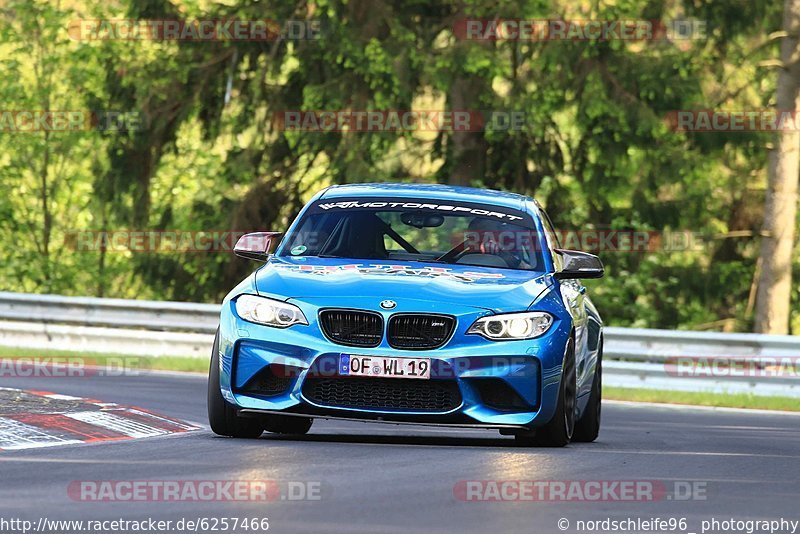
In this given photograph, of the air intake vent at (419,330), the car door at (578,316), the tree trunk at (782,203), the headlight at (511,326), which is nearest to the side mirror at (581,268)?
the car door at (578,316)

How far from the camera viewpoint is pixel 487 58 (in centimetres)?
2803

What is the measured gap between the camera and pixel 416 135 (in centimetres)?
3188

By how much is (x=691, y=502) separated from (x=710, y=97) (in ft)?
80.4

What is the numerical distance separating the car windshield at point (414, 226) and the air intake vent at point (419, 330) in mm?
1233

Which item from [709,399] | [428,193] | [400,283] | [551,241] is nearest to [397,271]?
[400,283]

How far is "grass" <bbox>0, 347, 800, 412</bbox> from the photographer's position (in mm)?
18344

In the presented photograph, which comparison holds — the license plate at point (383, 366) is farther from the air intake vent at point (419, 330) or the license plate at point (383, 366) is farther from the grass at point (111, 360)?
the grass at point (111, 360)

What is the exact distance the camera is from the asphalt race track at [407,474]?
23.7 ft

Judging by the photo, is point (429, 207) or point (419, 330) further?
point (429, 207)

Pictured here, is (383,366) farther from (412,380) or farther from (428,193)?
(428,193)

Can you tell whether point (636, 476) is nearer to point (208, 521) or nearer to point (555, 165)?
point (208, 521)

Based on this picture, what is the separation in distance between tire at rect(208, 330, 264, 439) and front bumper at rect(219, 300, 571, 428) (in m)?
0.24

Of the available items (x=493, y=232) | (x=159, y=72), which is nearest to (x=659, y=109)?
(x=159, y=72)

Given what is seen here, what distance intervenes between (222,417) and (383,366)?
118cm
